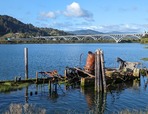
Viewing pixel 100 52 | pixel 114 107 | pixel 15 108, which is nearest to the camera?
pixel 15 108

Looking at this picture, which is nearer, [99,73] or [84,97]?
[84,97]

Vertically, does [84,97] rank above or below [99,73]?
below

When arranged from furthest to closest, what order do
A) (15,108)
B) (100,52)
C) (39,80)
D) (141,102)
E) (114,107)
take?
(39,80) → (100,52) → (141,102) → (114,107) → (15,108)

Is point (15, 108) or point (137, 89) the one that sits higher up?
point (15, 108)

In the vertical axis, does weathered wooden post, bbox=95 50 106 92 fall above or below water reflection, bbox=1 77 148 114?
above

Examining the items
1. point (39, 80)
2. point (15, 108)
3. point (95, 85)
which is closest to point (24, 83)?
point (39, 80)

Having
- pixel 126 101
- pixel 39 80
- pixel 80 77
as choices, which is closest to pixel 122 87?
pixel 80 77

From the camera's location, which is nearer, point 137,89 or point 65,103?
point 65,103

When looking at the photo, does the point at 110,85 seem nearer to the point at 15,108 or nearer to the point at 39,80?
the point at 39,80

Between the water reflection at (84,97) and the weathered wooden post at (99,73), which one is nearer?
the water reflection at (84,97)

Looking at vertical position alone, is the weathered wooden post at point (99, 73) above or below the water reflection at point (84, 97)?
above

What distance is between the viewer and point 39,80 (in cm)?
3531

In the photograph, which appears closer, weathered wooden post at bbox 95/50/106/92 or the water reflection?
the water reflection

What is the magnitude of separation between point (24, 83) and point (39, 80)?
1868 millimetres
